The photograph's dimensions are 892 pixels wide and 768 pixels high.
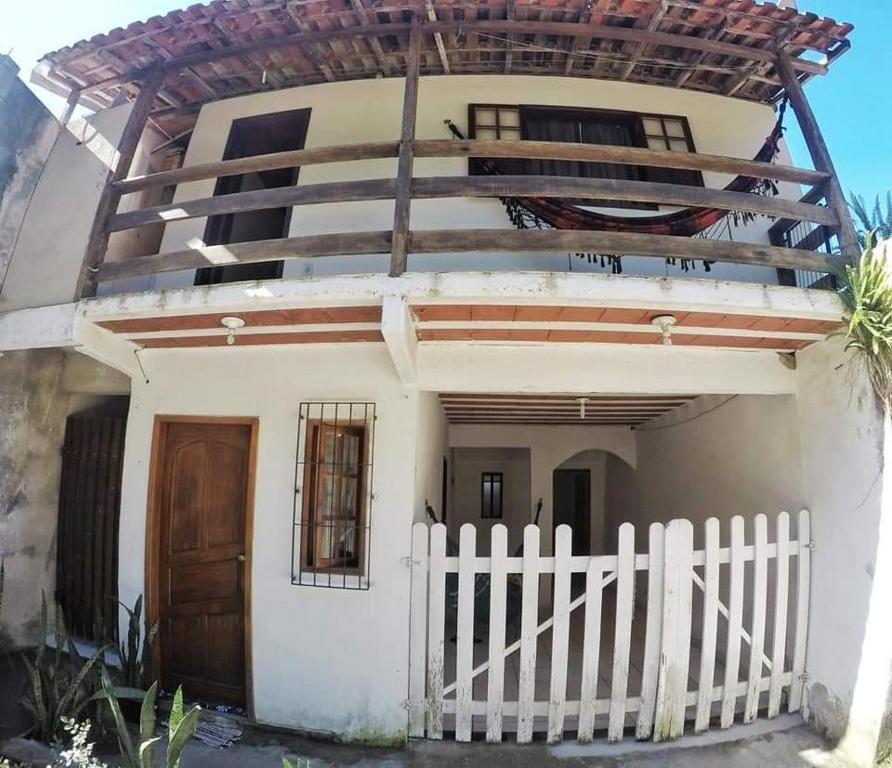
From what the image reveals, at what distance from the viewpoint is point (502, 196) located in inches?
122

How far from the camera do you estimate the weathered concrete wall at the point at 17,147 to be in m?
4.14

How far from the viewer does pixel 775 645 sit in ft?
12.1

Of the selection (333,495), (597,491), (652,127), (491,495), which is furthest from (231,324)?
(491,495)

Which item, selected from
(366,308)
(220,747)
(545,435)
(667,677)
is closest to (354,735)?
(220,747)

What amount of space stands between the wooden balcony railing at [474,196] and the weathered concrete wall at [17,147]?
158cm

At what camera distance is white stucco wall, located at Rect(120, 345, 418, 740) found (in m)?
3.42

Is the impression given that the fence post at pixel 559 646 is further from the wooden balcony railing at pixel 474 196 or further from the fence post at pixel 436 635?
the wooden balcony railing at pixel 474 196

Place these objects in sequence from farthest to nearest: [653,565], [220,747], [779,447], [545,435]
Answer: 1. [545,435]
2. [779,447]
3. [653,565]
4. [220,747]

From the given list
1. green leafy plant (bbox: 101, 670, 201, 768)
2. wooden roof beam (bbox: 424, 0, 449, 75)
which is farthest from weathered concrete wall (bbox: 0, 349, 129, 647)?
wooden roof beam (bbox: 424, 0, 449, 75)

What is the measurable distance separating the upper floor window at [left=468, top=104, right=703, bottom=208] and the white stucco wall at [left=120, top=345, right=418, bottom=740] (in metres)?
2.39

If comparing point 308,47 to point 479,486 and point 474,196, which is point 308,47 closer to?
point 474,196

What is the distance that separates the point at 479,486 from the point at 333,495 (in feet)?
23.7

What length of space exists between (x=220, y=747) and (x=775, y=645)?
13.4 feet

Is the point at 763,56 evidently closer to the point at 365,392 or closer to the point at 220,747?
the point at 365,392
